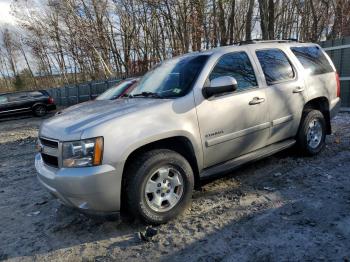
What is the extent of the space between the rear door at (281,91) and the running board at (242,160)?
94 mm

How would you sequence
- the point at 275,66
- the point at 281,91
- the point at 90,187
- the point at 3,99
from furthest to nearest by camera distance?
the point at 3,99
the point at 275,66
the point at 281,91
the point at 90,187

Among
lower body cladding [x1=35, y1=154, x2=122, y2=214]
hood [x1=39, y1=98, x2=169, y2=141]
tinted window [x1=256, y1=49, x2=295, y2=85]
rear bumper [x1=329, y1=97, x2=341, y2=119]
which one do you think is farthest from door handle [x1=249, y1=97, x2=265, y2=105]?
lower body cladding [x1=35, y1=154, x2=122, y2=214]

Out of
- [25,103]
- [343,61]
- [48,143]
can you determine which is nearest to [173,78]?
[48,143]

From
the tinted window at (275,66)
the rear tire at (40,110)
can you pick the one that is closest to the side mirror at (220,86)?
the tinted window at (275,66)

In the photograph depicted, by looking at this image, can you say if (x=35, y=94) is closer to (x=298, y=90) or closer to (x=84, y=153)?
(x=298, y=90)

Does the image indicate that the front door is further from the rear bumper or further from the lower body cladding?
the rear bumper

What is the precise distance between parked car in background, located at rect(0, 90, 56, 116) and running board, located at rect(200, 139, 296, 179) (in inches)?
694

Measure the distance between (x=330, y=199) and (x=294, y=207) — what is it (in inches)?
19.1

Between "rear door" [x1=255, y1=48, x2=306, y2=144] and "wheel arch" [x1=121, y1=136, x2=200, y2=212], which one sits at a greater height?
"rear door" [x1=255, y1=48, x2=306, y2=144]

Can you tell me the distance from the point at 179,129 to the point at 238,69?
4.40 ft

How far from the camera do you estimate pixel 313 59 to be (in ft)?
17.7

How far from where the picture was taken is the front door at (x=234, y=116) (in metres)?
3.94

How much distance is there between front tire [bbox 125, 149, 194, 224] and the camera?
134 inches

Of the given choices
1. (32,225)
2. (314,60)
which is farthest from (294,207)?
(32,225)
